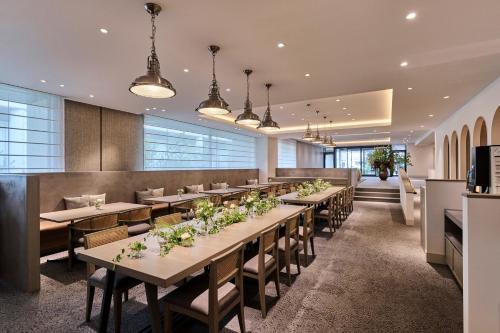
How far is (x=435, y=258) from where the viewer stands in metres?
3.91

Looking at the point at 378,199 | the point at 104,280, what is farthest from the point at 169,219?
the point at 378,199

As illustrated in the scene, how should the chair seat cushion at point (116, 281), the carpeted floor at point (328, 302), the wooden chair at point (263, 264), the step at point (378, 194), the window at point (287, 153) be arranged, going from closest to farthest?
the chair seat cushion at point (116, 281) → the carpeted floor at point (328, 302) → the wooden chair at point (263, 264) → the step at point (378, 194) → the window at point (287, 153)

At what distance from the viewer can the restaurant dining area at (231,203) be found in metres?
2.17

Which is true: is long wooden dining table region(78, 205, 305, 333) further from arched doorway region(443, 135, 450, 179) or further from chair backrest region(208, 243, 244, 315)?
arched doorway region(443, 135, 450, 179)

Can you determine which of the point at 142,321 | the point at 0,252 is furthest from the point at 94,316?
the point at 0,252

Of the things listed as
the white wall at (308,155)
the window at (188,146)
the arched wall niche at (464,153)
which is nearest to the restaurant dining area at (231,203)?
the arched wall niche at (464,153)

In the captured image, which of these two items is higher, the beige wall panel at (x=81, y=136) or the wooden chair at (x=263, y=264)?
the beige wall panel at (x=81, y=136)

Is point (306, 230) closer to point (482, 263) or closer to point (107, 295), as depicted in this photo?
point (482, 263)

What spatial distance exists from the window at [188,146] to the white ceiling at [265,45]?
110 inches

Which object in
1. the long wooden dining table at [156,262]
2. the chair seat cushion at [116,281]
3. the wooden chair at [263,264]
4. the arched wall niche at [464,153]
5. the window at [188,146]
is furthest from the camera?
the window at [188,146]

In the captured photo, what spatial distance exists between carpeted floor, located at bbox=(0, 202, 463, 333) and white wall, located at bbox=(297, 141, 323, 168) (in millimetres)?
13285

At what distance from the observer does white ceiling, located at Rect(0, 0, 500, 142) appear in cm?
253

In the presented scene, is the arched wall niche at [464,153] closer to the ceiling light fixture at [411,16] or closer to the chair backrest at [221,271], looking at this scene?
the ceiling light fixture at [411,16]

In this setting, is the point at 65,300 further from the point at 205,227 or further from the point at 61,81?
the point at 61,81
